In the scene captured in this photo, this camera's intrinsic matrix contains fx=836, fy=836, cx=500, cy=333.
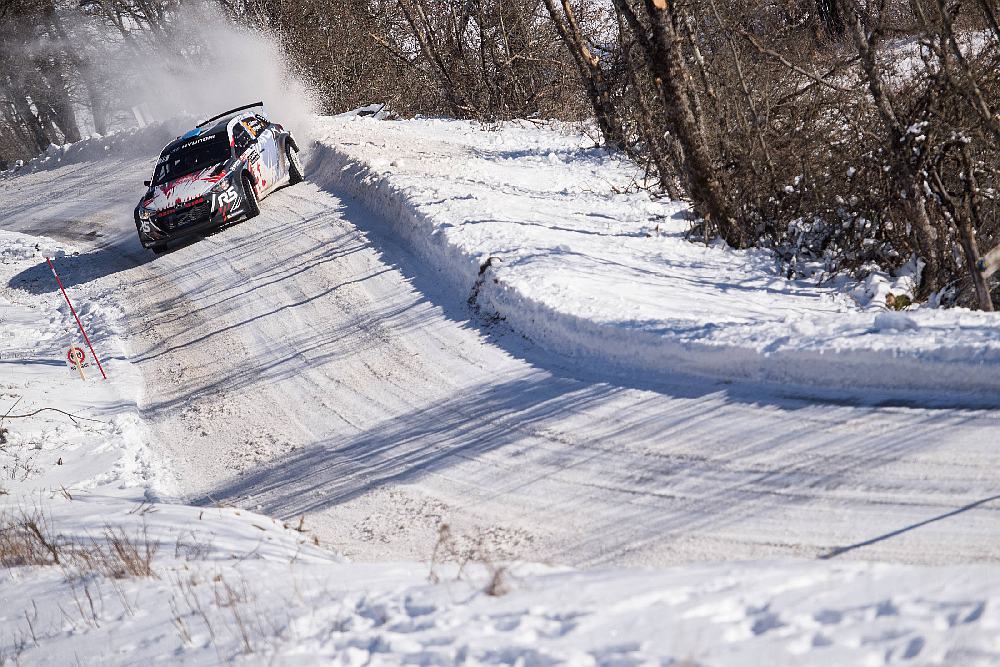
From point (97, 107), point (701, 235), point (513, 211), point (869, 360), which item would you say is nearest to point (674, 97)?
point (701, 235)

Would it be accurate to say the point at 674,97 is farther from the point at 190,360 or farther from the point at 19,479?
the point at 19,479

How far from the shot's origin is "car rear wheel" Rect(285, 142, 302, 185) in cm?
1686

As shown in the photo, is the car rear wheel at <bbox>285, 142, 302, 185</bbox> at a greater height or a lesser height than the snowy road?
greater

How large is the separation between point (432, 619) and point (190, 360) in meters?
7.15

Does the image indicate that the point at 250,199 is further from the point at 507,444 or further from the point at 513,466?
the point at 513,466

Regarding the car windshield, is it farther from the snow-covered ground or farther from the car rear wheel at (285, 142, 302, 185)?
the snow-covered ground

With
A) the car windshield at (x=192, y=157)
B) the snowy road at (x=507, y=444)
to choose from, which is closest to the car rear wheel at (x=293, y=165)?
the car windshield at (x=192, y=157)

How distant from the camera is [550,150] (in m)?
20.0

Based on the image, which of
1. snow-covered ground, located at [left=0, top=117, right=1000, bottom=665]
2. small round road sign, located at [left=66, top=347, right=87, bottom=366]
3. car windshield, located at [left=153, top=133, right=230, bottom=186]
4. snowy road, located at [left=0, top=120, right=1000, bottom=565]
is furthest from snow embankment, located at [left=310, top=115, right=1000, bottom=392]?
small round road sign, located at [left=66, top=347, right=87, bottom=366]

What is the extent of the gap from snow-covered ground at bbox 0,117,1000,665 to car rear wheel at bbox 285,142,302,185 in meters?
5.28

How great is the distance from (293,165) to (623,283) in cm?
1005

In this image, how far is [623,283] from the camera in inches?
362

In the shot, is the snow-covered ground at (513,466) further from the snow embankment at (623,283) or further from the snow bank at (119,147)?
the snow bank at (119,147)

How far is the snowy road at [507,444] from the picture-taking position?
180 inches
